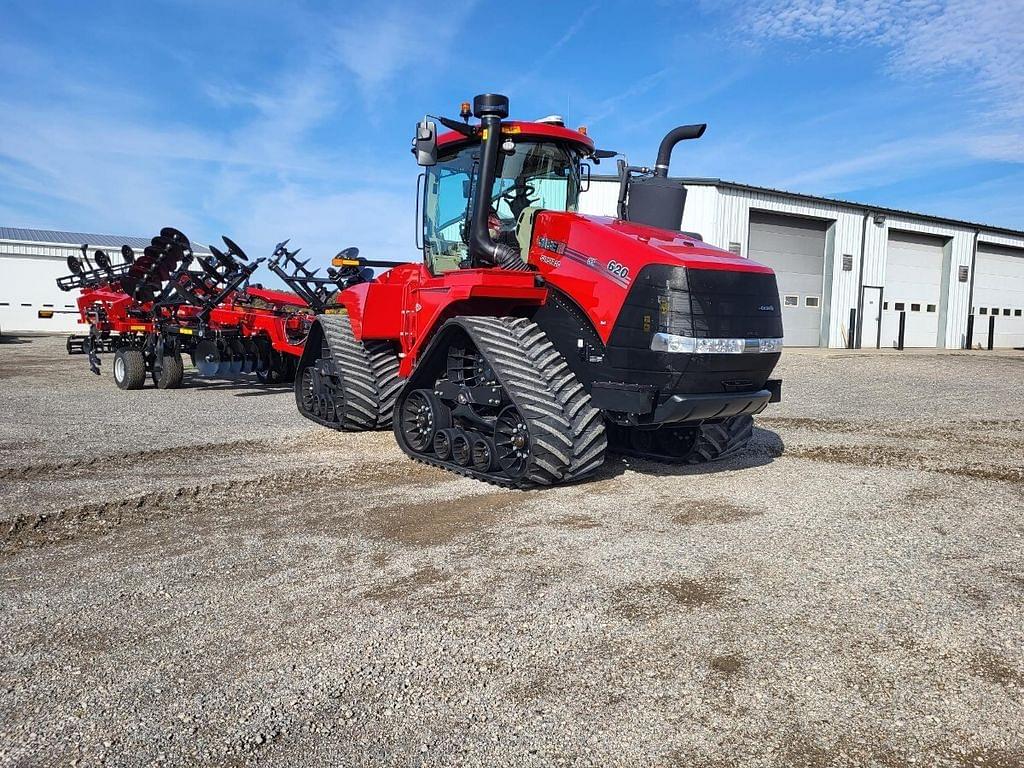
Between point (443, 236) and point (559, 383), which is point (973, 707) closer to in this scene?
point (559, 383)

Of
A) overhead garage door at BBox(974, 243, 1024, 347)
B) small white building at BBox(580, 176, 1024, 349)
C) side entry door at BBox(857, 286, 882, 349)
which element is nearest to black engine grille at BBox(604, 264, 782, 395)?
small white building at BBox(580, 176, 1024, 349)

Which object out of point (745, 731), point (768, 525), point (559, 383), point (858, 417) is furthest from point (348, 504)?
point (858, 417)

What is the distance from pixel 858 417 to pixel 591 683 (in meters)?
8.55

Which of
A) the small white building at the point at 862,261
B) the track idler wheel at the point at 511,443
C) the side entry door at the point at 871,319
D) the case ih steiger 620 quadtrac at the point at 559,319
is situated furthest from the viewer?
the side entry door at the point at 871,319

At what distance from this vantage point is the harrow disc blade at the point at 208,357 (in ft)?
40.5

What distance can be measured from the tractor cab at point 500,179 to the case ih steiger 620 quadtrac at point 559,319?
0.01m

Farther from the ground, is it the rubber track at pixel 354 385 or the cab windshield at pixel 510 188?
the cab windshield at pixel 510 188

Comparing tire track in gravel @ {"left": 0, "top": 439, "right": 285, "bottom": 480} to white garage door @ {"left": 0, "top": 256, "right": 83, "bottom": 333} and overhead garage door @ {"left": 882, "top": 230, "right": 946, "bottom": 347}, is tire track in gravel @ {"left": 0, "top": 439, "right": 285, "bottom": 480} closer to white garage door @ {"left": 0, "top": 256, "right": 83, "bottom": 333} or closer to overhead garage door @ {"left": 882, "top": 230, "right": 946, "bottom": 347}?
overhead garage door @ {"left": 882, "top": 230, "right": 946, "bottom": 347}

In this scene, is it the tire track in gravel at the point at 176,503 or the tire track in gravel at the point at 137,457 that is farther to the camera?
the tire track in gravel at the point at 137,457

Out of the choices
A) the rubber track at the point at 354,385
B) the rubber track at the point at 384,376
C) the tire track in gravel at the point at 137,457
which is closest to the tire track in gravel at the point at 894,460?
the rubber track at the point at 384,376

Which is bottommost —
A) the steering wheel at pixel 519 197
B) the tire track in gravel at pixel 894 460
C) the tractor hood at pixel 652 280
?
the tire track in gravel at pixel 894 460

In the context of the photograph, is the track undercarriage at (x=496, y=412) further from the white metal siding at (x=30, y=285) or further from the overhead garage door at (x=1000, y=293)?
the white metal siding at (x=30, y=285)

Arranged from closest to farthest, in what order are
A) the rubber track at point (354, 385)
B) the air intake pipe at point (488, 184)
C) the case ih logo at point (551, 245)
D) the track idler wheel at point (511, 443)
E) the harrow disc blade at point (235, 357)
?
the track idler wheel at point (511, 443) < the case ih logo at point (551, 245) < the air intake pipe at point (488, 184) < the rubber track at point (354, 385) < the harrow disc blade at point (235, 357)

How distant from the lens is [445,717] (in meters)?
2.66
